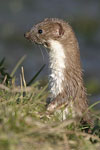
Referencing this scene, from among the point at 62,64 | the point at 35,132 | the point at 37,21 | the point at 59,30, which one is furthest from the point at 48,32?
the point at 37,21

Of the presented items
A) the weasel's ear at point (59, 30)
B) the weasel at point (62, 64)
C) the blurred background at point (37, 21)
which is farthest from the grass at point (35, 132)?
Answer: the blurred background at point (37, 21)

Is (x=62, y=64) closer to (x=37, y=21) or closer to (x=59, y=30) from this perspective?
(x=59, y=30)

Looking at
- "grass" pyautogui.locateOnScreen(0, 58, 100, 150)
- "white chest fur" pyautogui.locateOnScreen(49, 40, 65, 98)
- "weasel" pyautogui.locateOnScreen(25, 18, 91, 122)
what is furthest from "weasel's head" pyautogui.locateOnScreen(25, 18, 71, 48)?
"grass" pyautogui.locateOnScreen(0, 58, 100, 150)

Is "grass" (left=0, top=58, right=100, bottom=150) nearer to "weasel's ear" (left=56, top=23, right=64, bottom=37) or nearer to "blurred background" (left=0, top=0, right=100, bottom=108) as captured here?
"weasel's ear" (left=56, top=23, right=64, bottom=37)

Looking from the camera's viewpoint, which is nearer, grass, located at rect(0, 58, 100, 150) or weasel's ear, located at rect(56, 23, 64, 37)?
grass, located at rect(0, 58, 100, 150)

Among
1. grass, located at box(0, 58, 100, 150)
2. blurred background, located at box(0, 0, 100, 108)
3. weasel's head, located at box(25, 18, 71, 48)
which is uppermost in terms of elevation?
weasel's head, located at box(25, 18, 71, 48)

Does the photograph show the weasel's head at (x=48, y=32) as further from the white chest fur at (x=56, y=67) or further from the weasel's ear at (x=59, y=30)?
the white chest fur at (x=56, y=67)

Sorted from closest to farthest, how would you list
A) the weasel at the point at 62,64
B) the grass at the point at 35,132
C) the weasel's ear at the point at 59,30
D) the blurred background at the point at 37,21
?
1. the grass at the point at 35,132
2. the weasel at the point at 62,64
3. the weasel's ear at the point at 59,30
4. the blurred background at the point at 37,21
